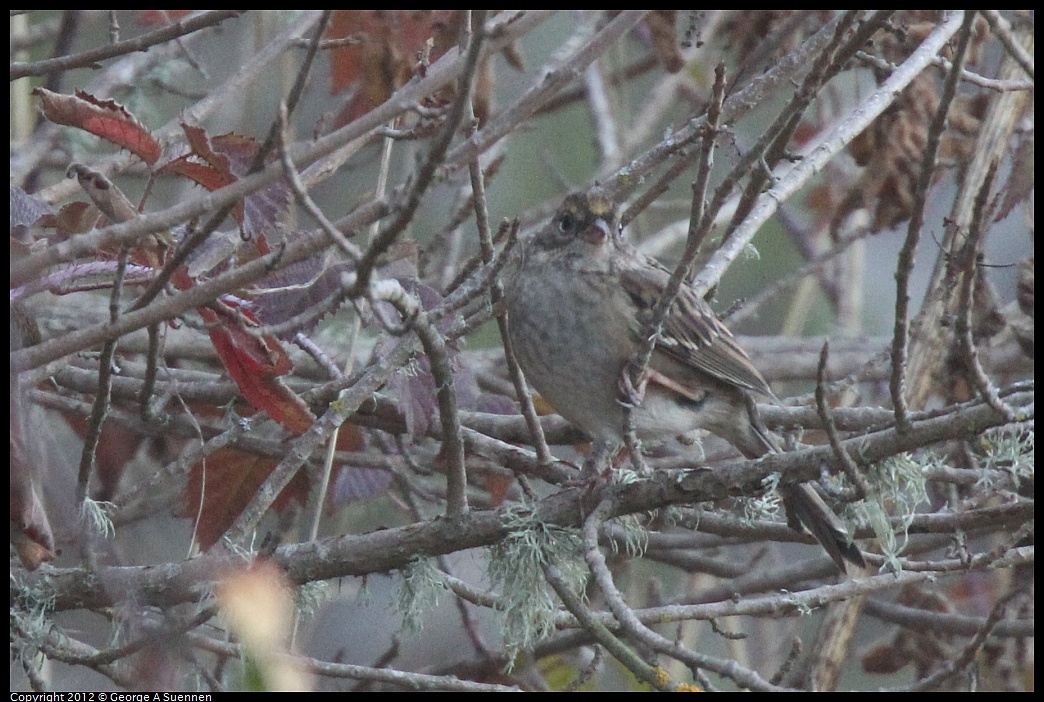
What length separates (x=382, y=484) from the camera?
3742 millimetres

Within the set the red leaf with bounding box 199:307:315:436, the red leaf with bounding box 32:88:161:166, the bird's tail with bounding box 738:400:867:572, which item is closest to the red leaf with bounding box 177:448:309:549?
the red leaf with bounding box 199:307:315:436

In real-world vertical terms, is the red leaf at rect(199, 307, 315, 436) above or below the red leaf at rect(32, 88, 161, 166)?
below

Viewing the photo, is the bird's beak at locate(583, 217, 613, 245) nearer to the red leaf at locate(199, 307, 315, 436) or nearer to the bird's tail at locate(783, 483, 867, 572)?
the bird's tail at locate(783, 483, 867, 572)

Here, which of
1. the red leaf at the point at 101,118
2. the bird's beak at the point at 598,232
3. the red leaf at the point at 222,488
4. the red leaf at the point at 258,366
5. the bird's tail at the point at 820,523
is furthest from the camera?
the bird's beak at the point at 598,232

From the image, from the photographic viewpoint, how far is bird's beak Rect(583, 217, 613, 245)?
3484 millimetres

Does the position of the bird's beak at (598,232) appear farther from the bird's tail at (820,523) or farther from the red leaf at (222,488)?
the red leaf at (222,488)

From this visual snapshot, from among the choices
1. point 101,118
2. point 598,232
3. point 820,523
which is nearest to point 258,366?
point 101,118

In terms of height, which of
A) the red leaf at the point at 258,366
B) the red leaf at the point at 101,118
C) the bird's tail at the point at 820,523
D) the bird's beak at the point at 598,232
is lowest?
the bird's tail at the point at 820,523

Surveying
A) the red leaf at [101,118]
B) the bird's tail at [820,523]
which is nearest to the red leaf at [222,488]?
the red leaf at [101,118]

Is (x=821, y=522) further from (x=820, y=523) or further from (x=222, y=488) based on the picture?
(x=222, y=488)

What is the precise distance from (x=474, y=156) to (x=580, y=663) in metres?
2.85

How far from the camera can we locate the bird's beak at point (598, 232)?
3.48m

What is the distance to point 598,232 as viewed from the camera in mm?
3486

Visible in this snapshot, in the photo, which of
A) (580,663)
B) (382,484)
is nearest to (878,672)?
(580,663)
